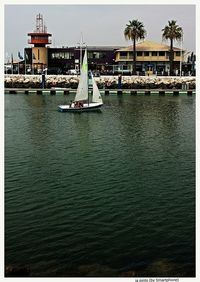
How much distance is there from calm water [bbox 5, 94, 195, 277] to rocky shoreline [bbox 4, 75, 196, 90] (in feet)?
170

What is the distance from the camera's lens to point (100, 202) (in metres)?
20.2

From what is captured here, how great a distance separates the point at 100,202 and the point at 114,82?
74368 mm

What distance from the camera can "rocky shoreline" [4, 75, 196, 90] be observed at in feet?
297

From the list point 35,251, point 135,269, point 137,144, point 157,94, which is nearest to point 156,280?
point 135,269

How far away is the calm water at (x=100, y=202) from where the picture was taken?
14984 millimetres

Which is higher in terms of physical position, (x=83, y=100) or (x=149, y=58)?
(x=149, y=58)

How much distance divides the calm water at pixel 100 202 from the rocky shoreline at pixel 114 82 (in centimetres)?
5189

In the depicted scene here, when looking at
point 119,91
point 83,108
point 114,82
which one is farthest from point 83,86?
point 114,82

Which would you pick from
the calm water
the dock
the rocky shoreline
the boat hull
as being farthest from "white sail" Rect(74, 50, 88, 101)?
the rocky shoreline

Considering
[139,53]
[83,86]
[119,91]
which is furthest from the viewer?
[139,53]

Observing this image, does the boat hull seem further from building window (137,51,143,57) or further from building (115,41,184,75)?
building window (137,51,143,57)

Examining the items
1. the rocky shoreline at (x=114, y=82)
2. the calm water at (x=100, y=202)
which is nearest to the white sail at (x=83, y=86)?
the calm water at (x=100, y=202)

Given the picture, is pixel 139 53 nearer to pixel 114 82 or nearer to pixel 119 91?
pixel 114 82

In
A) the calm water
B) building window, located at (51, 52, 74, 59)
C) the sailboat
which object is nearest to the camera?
the calm water
